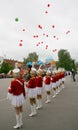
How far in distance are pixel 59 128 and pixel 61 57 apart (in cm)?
11099

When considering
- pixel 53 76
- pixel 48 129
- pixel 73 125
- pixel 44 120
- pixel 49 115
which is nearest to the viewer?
pixel 48 129

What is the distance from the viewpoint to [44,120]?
895 cm

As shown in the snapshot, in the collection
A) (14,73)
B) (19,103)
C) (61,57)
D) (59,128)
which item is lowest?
(59,128)

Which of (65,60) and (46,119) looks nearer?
(46,119)

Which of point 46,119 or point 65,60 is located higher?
point 65,60

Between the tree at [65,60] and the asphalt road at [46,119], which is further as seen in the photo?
the tree at [65,60]

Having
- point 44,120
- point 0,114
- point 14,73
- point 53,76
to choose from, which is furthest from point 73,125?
point 53,76

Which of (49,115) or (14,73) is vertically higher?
(14,73)

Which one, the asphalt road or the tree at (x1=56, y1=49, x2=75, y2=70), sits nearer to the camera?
the asphalt road

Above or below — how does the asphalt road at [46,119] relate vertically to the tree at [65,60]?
below

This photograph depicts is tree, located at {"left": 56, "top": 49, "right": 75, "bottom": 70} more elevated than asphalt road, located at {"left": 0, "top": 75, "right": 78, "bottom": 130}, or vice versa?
tree, located at {"left": 56, "top": 49, "right": 75, "bottom": 70}

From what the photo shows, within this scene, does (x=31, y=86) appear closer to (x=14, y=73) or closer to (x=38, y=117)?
(x=38, y=117)

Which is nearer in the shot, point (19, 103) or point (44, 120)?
point (19, 103)

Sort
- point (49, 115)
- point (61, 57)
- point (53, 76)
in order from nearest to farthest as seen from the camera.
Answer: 1. point (49, 115)
2. point (53, 76)
3. point (61, 57)
